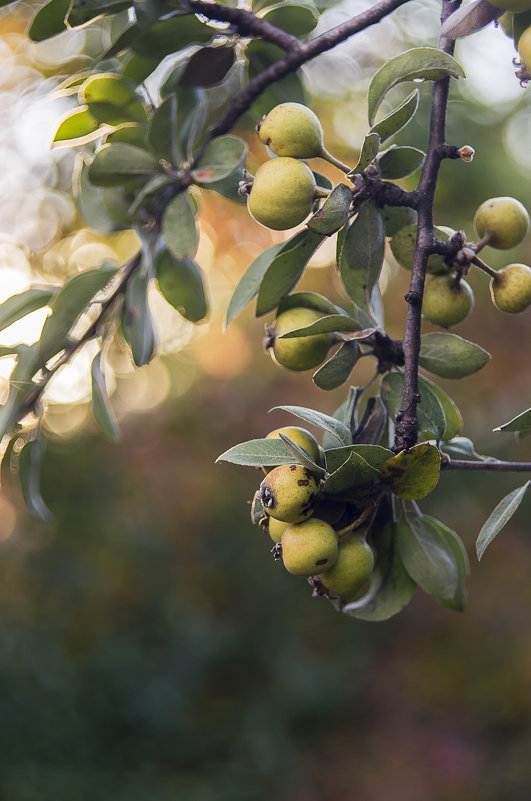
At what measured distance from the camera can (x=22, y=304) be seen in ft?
2.79

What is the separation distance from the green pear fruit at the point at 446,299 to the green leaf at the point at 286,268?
0.44 feet

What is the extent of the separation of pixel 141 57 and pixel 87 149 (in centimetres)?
20

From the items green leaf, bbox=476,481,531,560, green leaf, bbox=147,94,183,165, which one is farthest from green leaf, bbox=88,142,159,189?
green leaf, bbox=476,481,531,560

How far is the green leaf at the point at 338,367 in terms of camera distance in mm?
681

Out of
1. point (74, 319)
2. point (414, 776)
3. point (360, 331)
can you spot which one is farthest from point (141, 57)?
point (414, 776)

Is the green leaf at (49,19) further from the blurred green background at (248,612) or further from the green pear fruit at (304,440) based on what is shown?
the blurred green background at (248,612)

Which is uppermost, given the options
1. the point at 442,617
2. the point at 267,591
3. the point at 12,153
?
the point at 12,153

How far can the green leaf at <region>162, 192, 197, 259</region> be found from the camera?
888 millimetres

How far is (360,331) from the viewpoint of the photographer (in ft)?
2.28

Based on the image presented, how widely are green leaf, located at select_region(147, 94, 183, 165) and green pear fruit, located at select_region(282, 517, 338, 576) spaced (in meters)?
0.53

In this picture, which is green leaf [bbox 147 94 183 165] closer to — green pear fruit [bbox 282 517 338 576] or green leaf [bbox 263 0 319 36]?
green leaf [bbox 263 0 319 36]

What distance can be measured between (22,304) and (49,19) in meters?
0.32

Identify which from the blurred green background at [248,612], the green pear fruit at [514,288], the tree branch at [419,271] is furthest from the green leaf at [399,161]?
the blurred green background at [248,612]

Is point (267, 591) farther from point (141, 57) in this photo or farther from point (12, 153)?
point (141, 57)
